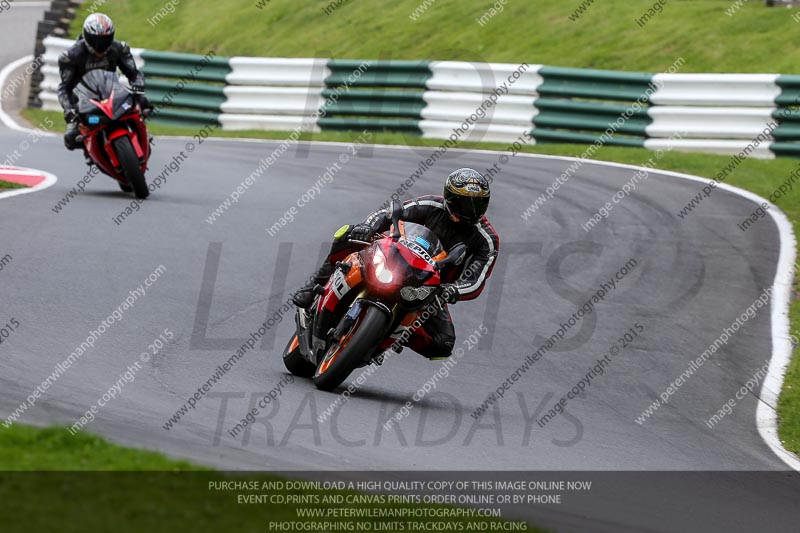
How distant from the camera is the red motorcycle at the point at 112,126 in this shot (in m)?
14.1

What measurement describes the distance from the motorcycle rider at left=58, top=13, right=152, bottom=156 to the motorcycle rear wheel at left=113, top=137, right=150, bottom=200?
553 mm

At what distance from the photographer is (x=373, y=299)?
26.4 feet

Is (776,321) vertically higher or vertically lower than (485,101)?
higher

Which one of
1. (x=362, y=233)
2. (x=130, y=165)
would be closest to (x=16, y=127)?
(x=130, y=165)

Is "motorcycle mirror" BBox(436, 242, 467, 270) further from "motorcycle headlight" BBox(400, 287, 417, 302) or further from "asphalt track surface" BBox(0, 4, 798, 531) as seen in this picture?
"asphalt track surface" BBox(0, 4, 798, 531)

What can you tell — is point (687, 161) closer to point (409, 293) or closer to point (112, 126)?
point (112, 126)

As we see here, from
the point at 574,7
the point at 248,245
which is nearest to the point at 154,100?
the point at 574,7

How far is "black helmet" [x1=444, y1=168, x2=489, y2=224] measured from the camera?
844cm

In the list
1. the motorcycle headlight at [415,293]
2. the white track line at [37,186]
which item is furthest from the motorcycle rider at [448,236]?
the white track line at [37,186]

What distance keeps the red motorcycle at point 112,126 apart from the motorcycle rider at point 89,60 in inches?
4.5

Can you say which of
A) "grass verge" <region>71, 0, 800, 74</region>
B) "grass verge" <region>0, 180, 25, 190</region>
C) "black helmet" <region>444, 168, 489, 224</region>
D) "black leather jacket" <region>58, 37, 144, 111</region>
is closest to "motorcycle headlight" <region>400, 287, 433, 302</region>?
"black helmet" <region>444, 168, 489, 224</region>

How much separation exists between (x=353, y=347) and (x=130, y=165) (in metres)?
→ 7.04

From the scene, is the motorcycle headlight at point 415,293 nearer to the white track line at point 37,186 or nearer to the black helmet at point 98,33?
the white track line at point 37,186

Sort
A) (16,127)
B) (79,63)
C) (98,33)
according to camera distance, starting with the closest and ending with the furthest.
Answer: (98,33) < (79,63) < (16,127)
